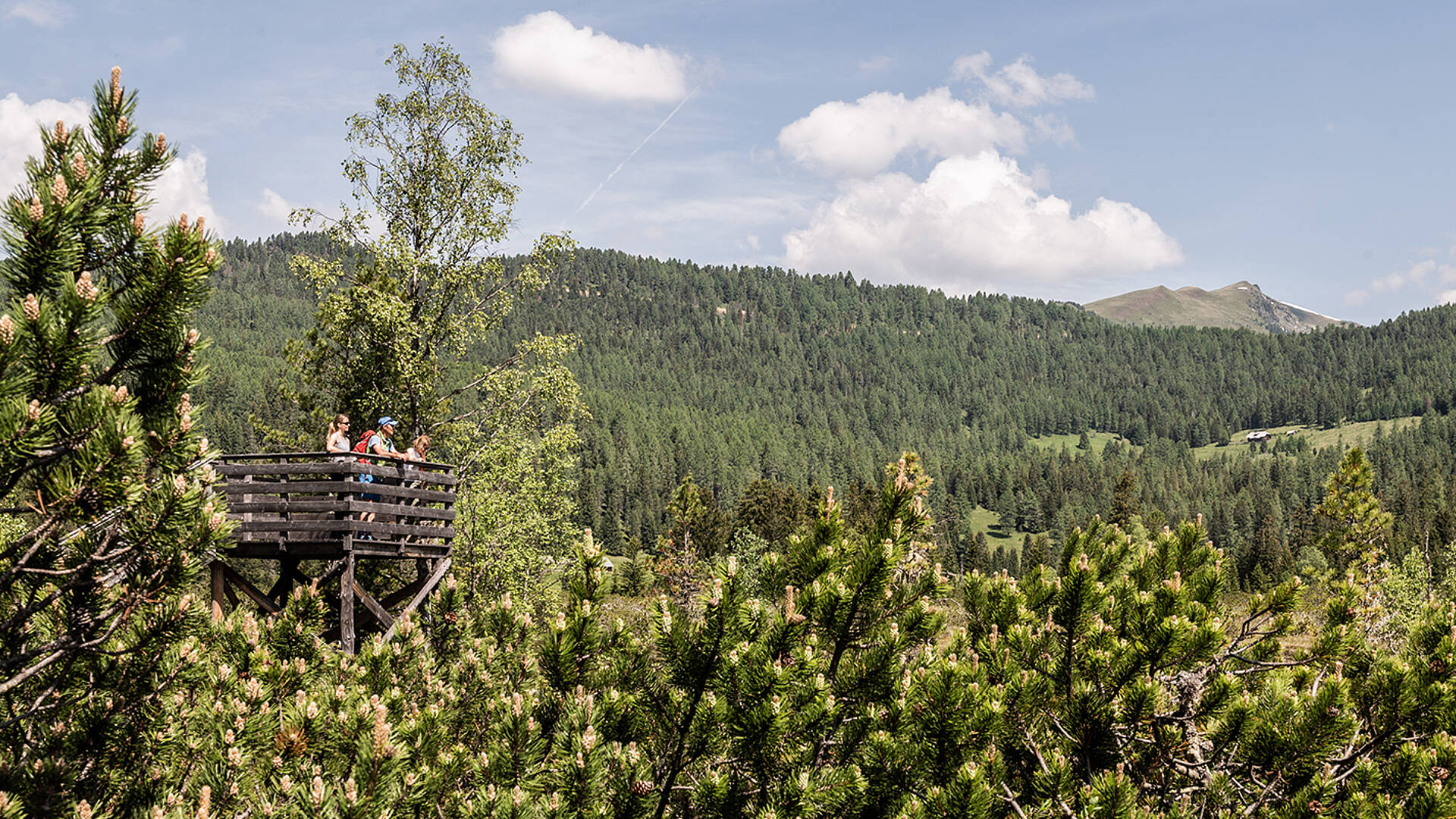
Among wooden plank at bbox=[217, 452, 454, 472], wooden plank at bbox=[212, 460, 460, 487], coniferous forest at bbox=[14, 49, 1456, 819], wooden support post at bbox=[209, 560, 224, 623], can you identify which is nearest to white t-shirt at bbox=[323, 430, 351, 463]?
wooden plank at bbox=[217, 452, 454, 472]

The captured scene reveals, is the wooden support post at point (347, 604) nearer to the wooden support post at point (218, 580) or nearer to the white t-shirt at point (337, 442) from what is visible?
the wooden support post at point (218, 580)

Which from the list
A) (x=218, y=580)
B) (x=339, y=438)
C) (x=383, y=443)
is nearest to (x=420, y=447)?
(x=383, y=443)

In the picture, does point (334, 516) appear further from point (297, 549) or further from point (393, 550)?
point (393, 550)

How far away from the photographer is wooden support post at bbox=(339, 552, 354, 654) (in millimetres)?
12445

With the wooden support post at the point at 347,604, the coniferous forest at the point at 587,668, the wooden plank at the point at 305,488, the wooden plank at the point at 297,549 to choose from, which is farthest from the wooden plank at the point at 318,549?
the coniferous forest at the point at 587,668

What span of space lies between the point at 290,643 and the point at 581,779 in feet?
12.2

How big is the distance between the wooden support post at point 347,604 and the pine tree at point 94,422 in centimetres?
822

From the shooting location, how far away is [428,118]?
22484 mm

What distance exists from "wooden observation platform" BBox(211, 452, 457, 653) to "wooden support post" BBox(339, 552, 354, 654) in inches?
0.4

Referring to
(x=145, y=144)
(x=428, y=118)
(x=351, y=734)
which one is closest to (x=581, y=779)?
(x=351, y=734)

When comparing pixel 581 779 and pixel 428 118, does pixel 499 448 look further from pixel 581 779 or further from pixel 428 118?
pixel 581 779

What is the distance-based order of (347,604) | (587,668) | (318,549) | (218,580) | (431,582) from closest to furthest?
1. (587,668)
2. (218,580)
3. (318,549)
4. (347,604)
5. (431,582)

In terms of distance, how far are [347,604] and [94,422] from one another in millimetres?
9963

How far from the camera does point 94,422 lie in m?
3.52
